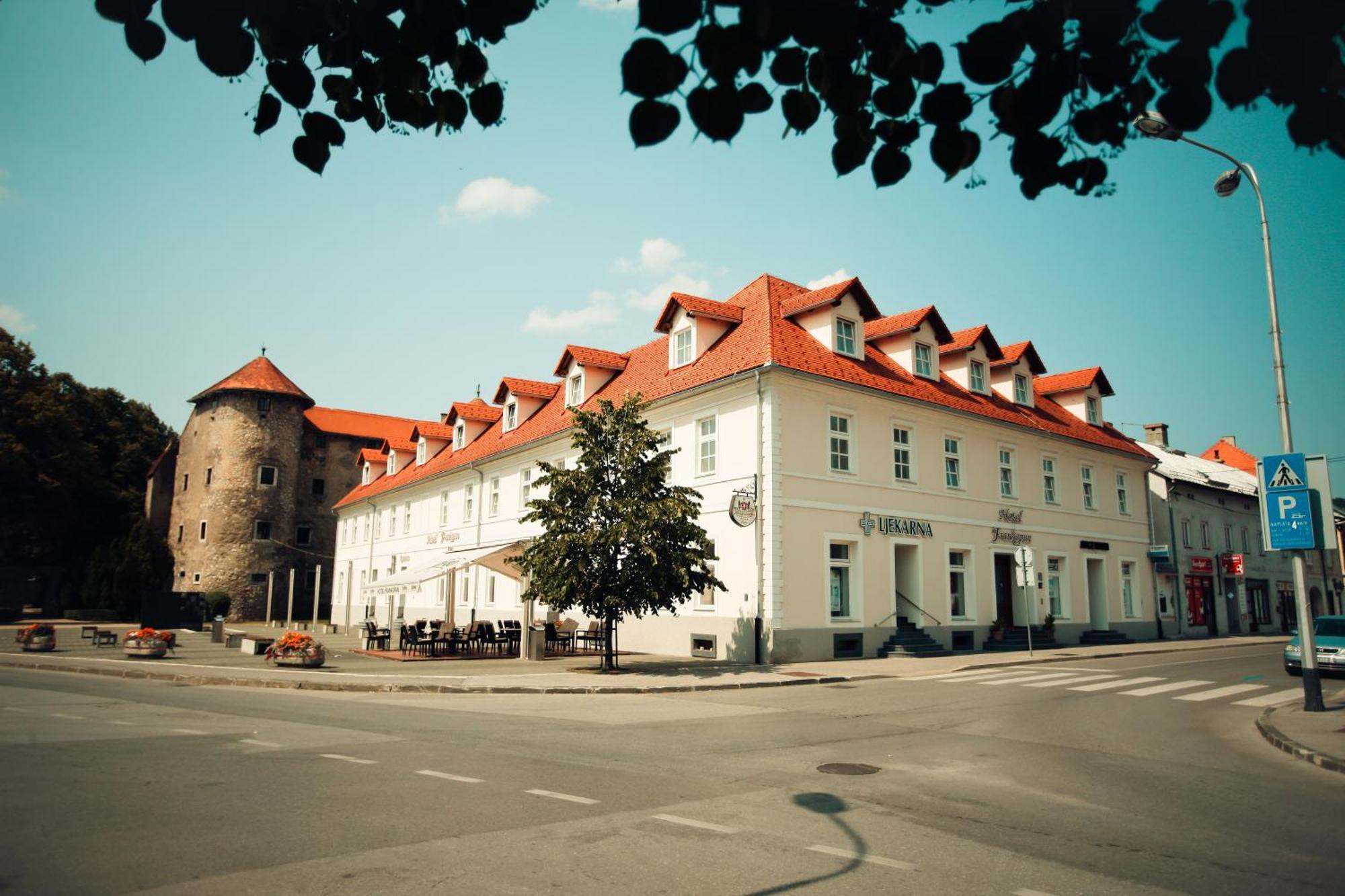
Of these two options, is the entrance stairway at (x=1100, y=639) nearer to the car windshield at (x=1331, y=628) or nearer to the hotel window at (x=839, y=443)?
the car windshield at (x=1331, y=628)

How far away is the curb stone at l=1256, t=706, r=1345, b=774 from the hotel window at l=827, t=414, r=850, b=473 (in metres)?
13.3

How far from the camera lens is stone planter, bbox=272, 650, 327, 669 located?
2172cm

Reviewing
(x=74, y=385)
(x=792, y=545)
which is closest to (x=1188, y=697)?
(x=792, y=545)

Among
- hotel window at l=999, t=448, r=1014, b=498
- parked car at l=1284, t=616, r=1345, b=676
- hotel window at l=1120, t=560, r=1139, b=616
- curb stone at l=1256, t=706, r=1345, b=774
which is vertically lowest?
curb stone at l=1256, t=706, r=1345, b=774

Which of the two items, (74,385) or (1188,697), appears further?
(74,385)

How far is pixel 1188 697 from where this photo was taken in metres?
15.9

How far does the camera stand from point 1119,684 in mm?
17969

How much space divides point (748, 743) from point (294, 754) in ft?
17.4

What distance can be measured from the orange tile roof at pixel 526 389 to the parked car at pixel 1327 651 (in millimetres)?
27650

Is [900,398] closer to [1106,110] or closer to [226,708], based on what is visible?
[226,708]

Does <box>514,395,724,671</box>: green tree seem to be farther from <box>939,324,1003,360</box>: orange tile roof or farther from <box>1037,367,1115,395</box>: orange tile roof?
<box>1037,367,1115,395</box>: orange tile roof

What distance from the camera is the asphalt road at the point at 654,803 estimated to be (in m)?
5.27

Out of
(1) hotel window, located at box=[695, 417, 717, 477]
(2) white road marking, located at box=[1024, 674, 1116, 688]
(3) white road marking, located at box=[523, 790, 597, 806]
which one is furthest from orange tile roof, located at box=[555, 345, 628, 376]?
(3) white road marking, located at box=[523, 790, 597, 806]

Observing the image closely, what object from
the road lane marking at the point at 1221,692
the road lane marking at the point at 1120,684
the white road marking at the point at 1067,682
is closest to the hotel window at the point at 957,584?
the white road marking at the point at 1067,682
